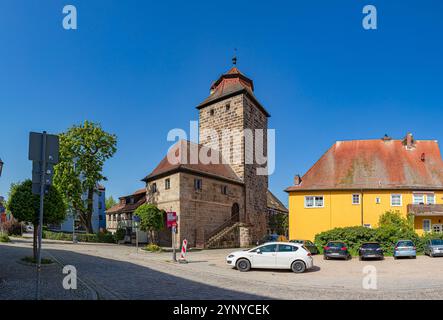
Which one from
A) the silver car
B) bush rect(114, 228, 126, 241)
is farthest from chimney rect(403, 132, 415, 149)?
bush rect(114, 228, 126, 241)

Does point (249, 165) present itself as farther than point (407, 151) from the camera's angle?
Yes

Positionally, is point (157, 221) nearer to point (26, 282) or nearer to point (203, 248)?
point (203, 248)

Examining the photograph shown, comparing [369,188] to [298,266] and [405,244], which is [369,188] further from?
[298,266]

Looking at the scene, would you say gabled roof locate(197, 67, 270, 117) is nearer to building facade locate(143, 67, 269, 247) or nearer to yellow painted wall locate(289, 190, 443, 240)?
building facade locate(143, 67, 269, 247)

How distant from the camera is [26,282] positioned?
1190 centimetres

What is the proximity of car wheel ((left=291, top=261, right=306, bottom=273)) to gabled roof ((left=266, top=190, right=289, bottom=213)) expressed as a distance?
159ft

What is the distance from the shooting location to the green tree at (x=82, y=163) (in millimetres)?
39438

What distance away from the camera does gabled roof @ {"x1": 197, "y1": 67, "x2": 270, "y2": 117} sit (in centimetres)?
4509

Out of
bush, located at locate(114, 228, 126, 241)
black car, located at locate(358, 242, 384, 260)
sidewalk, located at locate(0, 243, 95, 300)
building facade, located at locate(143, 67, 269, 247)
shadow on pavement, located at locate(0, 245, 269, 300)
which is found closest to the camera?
sidewalk, located at locate(0, 243, 95, 300)

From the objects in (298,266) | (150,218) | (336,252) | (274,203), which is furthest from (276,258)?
(274,203)

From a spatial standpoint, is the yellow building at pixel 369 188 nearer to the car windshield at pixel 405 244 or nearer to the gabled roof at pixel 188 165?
the car windshield at pixel 405 244

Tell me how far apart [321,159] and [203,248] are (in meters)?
14.5

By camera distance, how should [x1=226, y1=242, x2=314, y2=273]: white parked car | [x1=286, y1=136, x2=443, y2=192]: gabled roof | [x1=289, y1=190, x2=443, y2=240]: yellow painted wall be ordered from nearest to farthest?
[x1=226, y1=242, x2=314, y2=273]: white parked car < [x1=289, y1=190, x2=443, y2=240]: yellow painted wall < [x1=286, y1=136, x2=443, y2=192]: gabled roof
